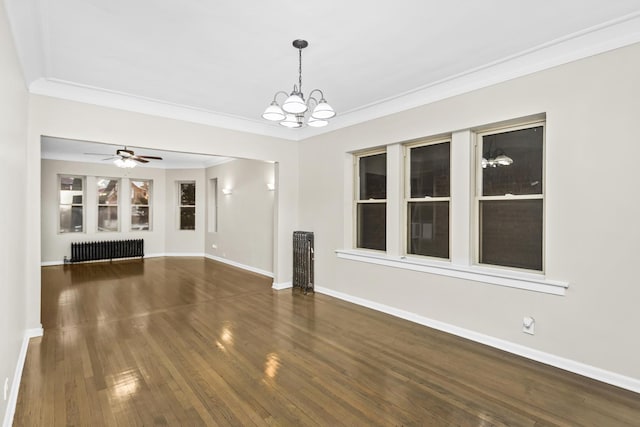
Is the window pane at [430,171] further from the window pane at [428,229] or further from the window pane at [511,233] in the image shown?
the window pane at [511,233]

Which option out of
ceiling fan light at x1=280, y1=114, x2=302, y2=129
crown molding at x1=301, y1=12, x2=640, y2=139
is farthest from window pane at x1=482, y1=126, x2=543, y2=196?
ceiling fan light at x1=280, y1=114, x2=302, y2=129

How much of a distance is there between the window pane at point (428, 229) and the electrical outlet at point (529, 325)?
1.08 meters

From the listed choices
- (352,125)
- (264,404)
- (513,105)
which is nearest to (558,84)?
(513,105)

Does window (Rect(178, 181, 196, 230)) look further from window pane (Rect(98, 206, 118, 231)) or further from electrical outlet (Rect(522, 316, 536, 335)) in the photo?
electrical outlet (Rect(522, 316, 536, 335))

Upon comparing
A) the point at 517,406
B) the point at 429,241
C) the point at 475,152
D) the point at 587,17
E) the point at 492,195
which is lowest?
the point at 517,406

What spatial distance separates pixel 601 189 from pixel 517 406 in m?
1.90

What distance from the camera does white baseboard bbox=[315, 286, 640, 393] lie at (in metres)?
2.58

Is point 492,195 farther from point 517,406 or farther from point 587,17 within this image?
point 517,406

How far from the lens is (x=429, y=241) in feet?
13.6

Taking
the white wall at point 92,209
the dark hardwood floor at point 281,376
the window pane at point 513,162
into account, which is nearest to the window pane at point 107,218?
the white wall at point 92,209

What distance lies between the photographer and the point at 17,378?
2.57 meters

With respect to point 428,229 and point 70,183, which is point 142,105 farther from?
point 70,183

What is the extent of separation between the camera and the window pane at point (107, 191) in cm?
892

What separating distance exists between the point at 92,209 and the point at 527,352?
1008 cm
